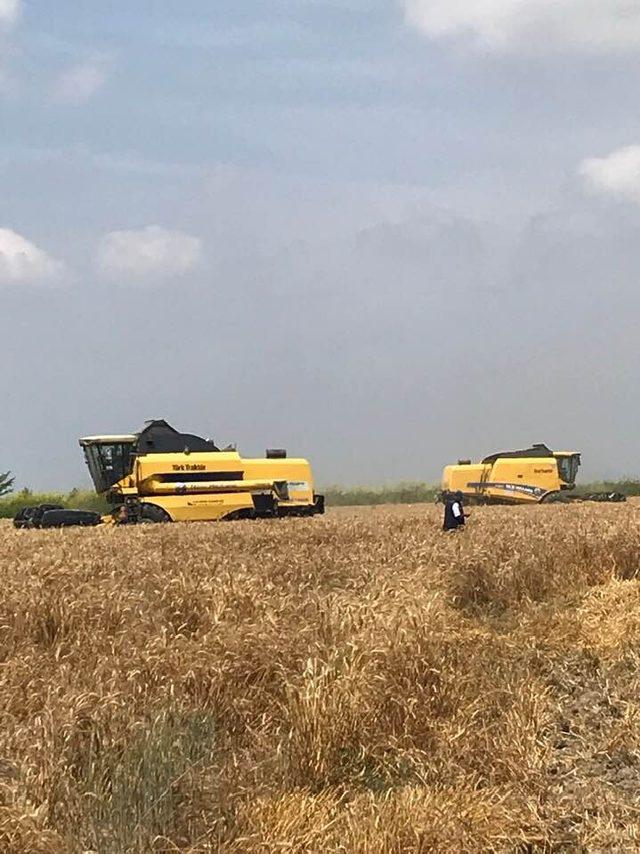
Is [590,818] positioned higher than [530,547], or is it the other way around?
[530,547]

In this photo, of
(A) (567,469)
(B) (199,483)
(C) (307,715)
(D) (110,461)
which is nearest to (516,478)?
(A) (567,469)

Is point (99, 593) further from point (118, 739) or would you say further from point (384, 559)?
point (384, 559)

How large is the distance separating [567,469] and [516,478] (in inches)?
119

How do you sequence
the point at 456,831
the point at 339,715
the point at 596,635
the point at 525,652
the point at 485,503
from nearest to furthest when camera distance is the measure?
the point at 456,831, the point at 339,715, the point at 525,652, the point at 596,635, the point at 485,503

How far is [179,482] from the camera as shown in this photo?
26.6 meters

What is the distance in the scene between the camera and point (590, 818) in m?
5.34

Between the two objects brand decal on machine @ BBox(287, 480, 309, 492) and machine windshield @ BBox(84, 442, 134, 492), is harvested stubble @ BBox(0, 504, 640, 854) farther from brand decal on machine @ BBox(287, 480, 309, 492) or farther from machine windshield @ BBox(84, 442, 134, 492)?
brand decal on machine @ BBox(287, 480, 309, 492)

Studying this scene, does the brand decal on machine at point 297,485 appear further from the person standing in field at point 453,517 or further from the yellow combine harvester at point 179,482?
the person standing in field at point 453,517

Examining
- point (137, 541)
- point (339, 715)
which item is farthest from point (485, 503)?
point (339, 715)

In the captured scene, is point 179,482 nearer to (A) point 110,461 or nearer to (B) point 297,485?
(A) point 110,461

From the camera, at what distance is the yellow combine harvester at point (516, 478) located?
35.9m

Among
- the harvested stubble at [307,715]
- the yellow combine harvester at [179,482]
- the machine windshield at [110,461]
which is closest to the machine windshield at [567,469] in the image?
the yellow combine harvester at [179,482]

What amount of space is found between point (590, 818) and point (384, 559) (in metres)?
8.04

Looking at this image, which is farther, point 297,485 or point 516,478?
point 516,478
